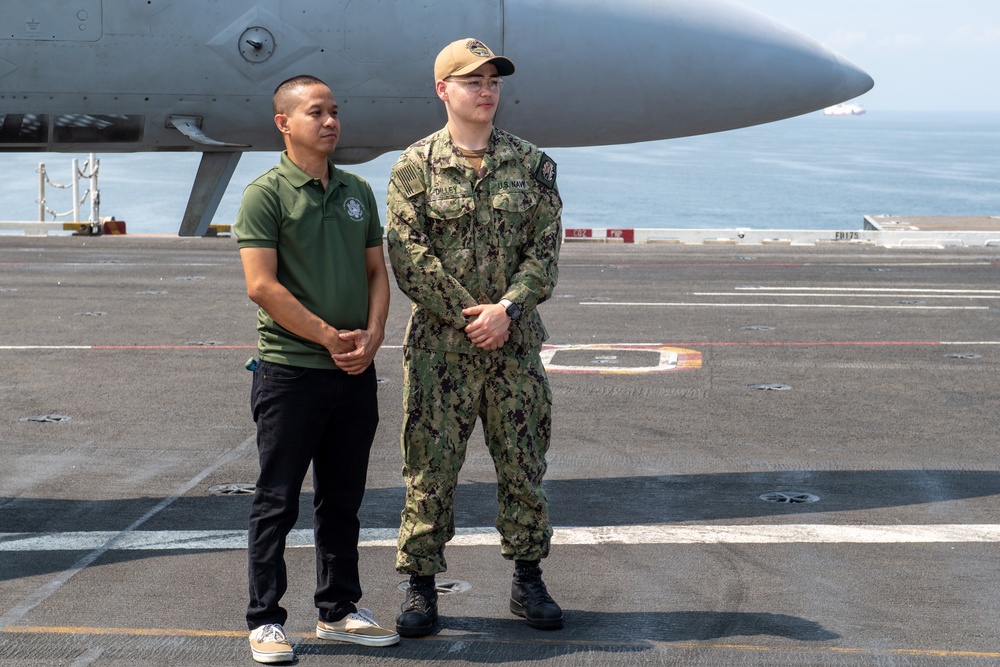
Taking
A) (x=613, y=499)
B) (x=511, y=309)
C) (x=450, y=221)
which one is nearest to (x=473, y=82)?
(x=450, y=221)

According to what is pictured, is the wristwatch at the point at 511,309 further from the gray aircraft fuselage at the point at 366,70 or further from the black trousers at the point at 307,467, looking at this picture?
the gray aircraft fuselage at the point at 366,70

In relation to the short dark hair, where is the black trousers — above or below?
below

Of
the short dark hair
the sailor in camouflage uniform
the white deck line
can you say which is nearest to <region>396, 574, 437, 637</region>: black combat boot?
the sailor in camouflage uniform

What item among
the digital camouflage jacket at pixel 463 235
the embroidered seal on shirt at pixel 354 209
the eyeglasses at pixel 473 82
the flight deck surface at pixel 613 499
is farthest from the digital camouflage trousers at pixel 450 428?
the eyeglasses at pixel 473 82

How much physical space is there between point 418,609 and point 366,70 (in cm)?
338

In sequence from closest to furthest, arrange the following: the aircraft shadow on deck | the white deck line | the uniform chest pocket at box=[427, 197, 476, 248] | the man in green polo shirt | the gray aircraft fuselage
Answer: the man in green polo shirt → the aircraft shadow on deck → the uniform chest pocket at box=[427, 197, 476, 248] → the white deck line → the gray aircraft fuselage

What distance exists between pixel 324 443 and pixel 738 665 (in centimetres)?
192

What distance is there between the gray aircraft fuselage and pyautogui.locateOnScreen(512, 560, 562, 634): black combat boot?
2987 mm

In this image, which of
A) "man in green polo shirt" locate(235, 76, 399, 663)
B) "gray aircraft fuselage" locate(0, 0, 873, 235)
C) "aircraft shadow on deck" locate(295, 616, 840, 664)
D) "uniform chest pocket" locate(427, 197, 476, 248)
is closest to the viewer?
"man in green polo shirt" locate(235, 76, 399, 663)

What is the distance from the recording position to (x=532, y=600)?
514cm

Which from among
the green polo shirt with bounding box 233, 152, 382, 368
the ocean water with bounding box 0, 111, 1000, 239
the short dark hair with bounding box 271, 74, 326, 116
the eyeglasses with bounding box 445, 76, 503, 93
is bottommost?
the green polo shirt with bounding box 233, 152, 382, 368

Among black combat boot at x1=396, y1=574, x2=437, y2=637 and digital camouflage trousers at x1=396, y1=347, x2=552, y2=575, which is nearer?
black combat boot at x1=396, y1=574, x2=437, y2=637

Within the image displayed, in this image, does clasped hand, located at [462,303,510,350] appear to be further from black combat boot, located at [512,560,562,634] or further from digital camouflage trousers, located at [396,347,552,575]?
black combat boot, located at [512,560,562,634]

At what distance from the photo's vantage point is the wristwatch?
5.02 meters
